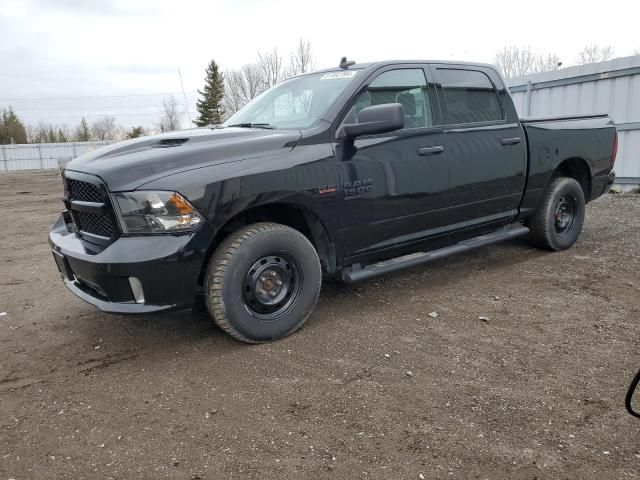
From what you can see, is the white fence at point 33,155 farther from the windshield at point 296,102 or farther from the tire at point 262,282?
the tire at point 262,282

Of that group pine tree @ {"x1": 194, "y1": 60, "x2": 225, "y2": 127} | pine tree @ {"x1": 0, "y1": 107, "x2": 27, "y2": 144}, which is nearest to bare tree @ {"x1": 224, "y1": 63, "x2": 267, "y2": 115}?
pine tree @ {"x1": 194, "y1": 60, "x2": 225, "y2": 127}

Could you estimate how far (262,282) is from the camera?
3.47 meters

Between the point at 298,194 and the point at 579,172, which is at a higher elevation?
the point at 298,194

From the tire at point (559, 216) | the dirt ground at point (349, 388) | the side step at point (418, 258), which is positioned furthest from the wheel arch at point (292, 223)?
the tire at point (559, 216)

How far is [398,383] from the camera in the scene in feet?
9.70

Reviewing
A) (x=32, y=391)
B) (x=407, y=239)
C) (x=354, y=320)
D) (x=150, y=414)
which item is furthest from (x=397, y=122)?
(x=32, y=391)

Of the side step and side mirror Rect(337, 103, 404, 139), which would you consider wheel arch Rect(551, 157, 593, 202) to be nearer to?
the side step

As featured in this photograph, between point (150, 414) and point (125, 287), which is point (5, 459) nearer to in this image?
point (150, 414)

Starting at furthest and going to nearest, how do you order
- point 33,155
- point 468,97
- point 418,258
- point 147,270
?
point 33,155 → point 468,97 → point 418,258 → point 147,270

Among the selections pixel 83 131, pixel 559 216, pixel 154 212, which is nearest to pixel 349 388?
pixel 154 212

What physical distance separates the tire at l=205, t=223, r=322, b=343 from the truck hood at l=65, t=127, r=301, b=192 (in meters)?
0.50

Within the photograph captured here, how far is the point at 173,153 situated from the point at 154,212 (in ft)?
1.41

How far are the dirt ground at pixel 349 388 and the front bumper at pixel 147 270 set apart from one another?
234 mm

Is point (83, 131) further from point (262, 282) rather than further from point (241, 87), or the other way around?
point (262, 282)
